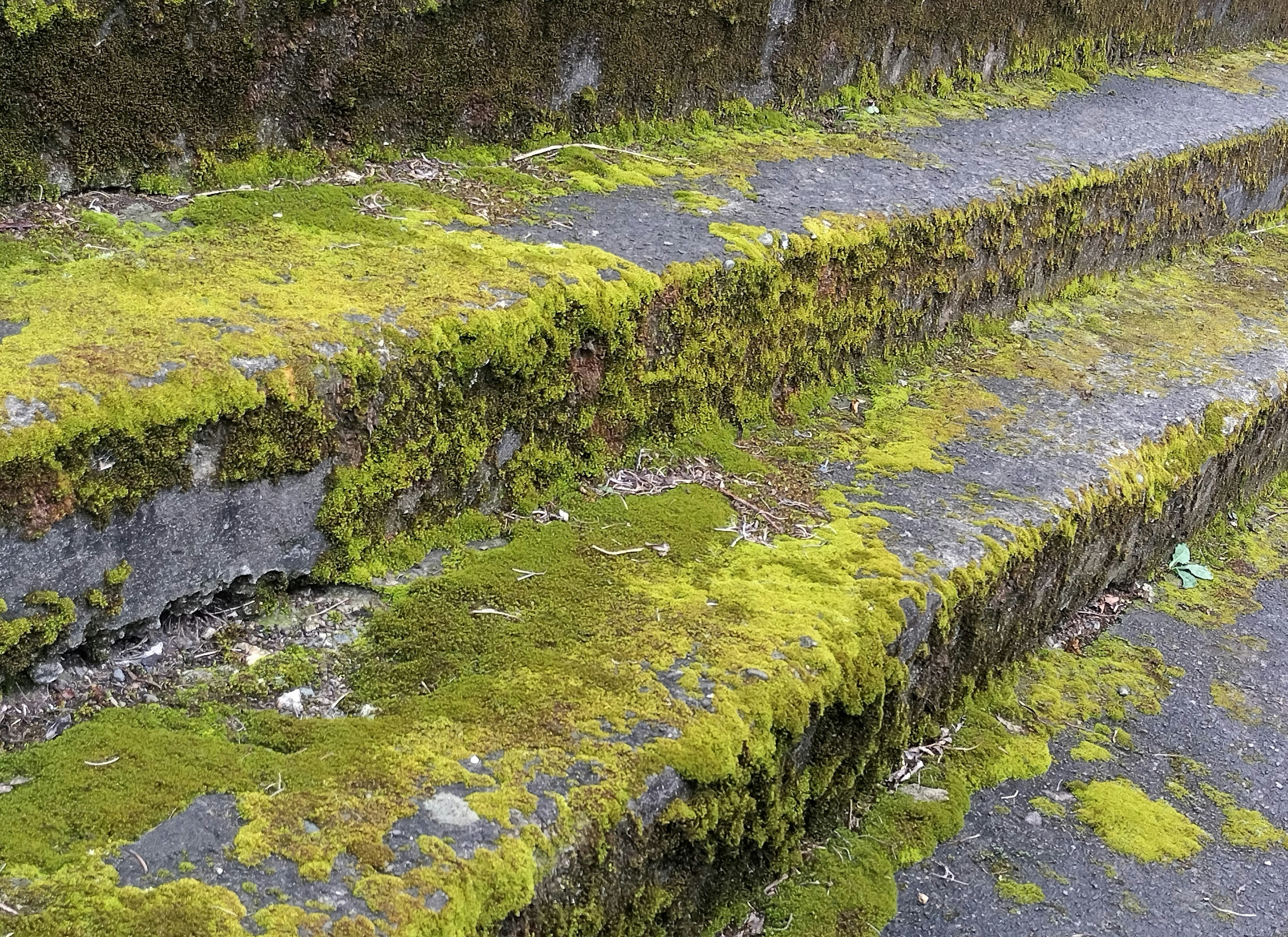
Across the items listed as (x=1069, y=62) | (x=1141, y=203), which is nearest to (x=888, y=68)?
(x=1141, y=203)

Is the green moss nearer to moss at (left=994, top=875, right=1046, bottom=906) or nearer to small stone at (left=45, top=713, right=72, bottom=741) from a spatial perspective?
moss at (left=994, top=875, right=1046, bottom=906)

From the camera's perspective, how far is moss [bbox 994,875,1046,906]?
10.4 feet

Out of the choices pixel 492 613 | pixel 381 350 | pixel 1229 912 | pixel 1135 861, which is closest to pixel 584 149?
pixel 381 350

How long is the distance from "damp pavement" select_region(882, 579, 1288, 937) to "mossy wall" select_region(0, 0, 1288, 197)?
3.18 m

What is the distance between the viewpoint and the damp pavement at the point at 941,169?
395 cm

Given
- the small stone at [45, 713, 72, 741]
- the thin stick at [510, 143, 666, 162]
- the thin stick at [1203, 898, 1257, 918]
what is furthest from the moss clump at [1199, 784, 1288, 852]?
the small stone at [45, 713, 72, 741]

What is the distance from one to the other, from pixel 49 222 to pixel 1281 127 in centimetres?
768

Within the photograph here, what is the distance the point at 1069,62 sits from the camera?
765cm

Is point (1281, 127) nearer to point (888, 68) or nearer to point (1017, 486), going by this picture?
point (888, 68)

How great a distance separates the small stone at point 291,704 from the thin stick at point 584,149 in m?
2.53

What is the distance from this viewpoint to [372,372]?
2.82 meters

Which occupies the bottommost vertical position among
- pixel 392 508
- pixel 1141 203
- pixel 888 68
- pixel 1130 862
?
pixel 1130 862

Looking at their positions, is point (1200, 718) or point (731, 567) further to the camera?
point (1200, 718)

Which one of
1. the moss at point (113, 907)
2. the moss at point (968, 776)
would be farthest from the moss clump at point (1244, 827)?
the moss at point (113, 907)
